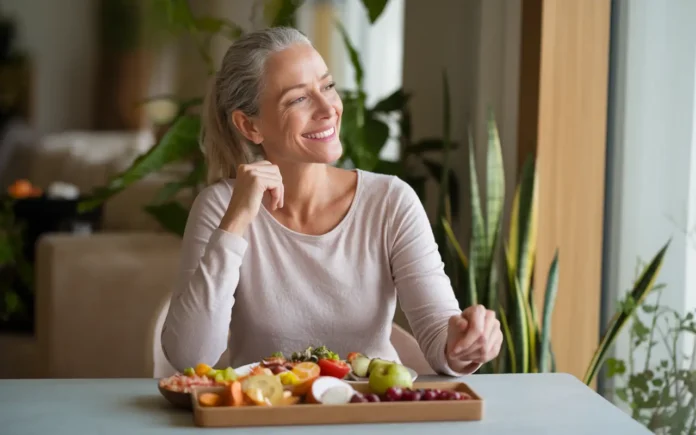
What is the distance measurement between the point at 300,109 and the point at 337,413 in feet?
2.72

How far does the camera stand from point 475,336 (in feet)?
5.71

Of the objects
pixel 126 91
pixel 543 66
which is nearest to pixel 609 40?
pixel 543 66

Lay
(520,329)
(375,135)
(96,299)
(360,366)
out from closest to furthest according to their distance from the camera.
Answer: (360,366) → (520,329) → (375,135) → (96,299)

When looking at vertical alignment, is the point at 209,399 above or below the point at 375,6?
below

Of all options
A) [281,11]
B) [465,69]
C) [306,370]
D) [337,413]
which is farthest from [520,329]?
[465,69]

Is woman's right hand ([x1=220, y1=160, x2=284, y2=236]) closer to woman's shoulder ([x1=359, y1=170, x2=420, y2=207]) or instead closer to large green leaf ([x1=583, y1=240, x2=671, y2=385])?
woman's shoulder ([x1=359, y1=170, x2=420, y2=207])

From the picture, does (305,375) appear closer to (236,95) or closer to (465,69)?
(236,95)

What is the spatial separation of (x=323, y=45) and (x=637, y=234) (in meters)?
4.18

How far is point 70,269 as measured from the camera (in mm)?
3967

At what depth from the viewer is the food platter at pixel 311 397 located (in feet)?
4.70

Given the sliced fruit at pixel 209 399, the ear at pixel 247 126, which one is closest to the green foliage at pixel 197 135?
the ear at pixel 247 126

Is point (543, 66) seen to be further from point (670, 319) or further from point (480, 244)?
point (670, 319)

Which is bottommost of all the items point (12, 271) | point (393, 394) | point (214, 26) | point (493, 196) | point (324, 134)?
point (12, 271)

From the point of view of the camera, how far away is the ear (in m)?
2.19
